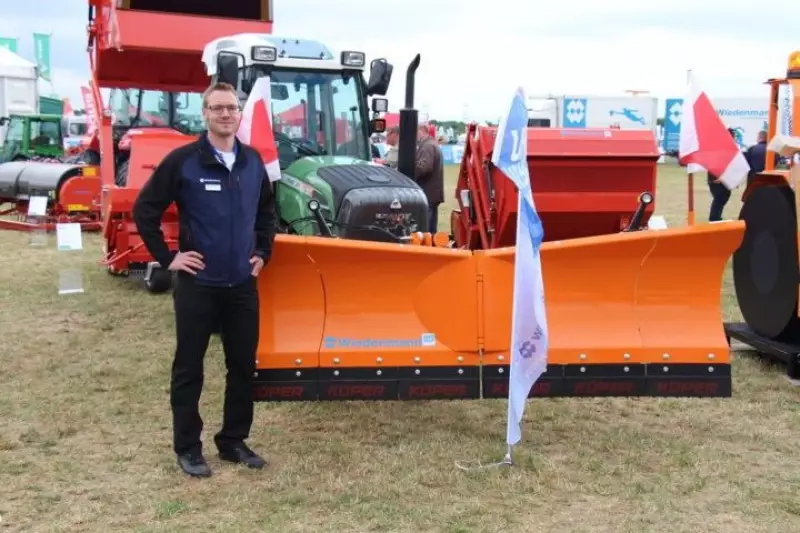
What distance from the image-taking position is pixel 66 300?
30.6ft

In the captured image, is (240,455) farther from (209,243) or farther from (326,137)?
(326,137)

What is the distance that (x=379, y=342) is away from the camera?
4.76 meters

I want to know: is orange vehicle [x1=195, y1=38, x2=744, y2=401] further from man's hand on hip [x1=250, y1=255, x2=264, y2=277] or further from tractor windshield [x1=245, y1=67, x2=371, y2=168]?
tractor windshield [x1=245, y1=67, x2=371, y2=168]

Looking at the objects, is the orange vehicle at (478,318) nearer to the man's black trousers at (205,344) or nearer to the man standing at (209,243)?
the man's black trousers at (205,344)

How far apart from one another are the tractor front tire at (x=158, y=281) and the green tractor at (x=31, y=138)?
34.0 feet

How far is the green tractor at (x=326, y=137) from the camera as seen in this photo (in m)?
6.14

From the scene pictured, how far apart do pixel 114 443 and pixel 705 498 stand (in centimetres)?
299

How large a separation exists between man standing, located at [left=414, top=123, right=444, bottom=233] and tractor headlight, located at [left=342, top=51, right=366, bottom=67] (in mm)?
2779

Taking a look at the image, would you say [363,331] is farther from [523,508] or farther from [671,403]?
[671,403]

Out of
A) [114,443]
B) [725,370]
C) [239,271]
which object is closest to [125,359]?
[114,443]

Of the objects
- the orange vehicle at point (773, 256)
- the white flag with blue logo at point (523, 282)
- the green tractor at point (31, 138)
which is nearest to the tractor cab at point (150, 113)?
the orange vehicle at point (773, 256)

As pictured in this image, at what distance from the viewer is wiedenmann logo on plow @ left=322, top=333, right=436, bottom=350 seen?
473 centimetres

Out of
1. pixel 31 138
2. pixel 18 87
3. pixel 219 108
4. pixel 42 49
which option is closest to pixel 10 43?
pixel 42 49

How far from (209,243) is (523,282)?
147 cm
